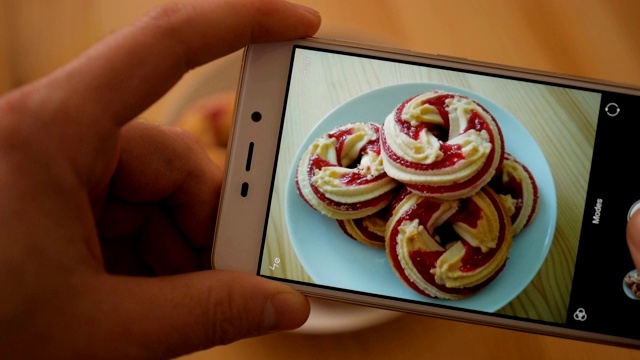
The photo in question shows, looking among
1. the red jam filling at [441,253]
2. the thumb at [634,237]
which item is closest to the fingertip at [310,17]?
the red jam filling at [441,253]

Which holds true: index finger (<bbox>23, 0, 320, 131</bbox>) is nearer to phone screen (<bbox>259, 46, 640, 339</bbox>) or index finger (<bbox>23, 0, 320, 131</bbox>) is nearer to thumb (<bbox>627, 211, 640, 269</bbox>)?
phone screen (<bbox>259, 46, 640, 339</bbox>)

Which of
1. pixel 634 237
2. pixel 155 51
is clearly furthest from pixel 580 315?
pixel 155 51

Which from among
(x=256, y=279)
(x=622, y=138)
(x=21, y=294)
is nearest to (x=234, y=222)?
(x=256, y=279)

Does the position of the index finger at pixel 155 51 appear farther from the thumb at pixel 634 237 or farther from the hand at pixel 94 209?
the thumb at pixel 634 237

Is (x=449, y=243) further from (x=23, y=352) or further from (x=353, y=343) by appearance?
(x=23, y=352)

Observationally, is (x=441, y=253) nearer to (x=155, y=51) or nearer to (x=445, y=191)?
(x=445, y=191)

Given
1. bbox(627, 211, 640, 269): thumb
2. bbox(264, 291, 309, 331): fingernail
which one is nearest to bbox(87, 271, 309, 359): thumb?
bbox(264, 291, 309, 331): fingernail
